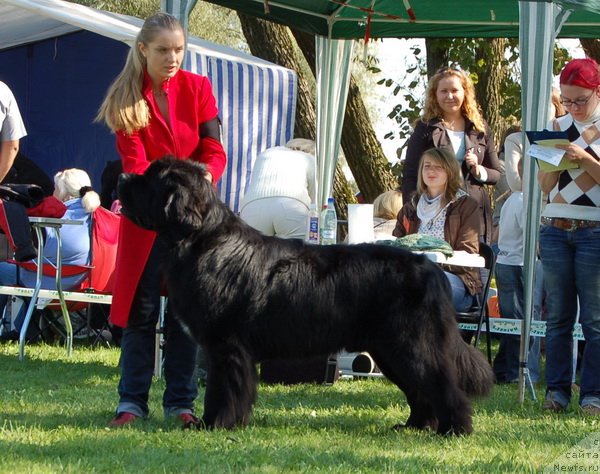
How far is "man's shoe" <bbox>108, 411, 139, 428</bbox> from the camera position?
16.1ft

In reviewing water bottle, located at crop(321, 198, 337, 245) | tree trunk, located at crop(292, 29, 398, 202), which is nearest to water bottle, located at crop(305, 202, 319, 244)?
water bottle, located at crop(321, 198, 337, 245)

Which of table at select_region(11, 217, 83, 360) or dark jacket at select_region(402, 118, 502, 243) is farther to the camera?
table at select_region(11, 217, 83, 360)

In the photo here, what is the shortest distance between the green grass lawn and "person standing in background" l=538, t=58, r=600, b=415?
271 millimetres

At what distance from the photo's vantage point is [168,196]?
4480mm

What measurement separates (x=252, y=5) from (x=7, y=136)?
121 inches

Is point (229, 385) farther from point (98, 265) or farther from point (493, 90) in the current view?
point (493, 90)

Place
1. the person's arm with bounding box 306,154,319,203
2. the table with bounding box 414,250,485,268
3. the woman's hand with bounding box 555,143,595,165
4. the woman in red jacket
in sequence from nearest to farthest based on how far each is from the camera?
the woman in red jacket → the woman's hand with bounding box 555,143,595,165 → the table with bounding box 414,250,485,268 → the person's arm with bounding box 306,154,319,203

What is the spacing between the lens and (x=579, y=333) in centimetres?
727

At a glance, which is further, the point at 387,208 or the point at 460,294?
the point at 387,208

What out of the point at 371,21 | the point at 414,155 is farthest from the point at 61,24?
the point at 414,155

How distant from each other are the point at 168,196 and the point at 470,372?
180cm

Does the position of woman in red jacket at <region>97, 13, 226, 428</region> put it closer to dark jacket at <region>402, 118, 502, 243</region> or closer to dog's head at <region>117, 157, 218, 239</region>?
dog's head at <region>117, 157, 218, 239</region>

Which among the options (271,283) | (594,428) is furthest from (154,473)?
(594,428)

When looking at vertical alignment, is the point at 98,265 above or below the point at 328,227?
below
